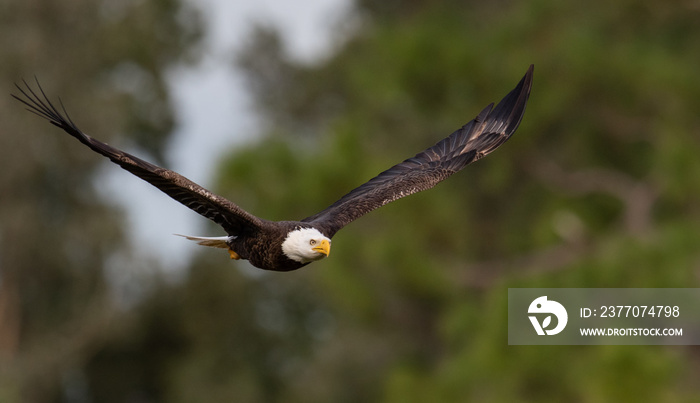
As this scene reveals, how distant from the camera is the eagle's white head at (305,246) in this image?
8000mm

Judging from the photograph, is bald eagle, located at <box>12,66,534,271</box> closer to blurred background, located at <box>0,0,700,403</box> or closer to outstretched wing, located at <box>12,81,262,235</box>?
outstretched wing, located at <box>12,81,262,235</box>

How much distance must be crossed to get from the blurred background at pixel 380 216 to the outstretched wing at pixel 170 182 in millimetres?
6091

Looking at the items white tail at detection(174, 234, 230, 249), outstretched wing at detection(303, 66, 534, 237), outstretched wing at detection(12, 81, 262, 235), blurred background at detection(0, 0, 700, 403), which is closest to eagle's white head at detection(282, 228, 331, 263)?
outstretched wing at detection(12, 81, 262, 235)

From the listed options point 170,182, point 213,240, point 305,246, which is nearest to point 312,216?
point 213,240

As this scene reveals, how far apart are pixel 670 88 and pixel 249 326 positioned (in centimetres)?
1022

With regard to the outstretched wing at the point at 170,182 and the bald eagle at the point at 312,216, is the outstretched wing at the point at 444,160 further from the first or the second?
the outstretched wing at the point at 170,182

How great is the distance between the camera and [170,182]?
→ 24.6 feet

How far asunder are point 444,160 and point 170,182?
2.98m

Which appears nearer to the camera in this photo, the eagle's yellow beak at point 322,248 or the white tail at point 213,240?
the eagle's yellow beak at point 322,248

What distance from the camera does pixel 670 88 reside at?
58.1 feet

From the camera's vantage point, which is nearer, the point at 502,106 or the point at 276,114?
the point at 502,106

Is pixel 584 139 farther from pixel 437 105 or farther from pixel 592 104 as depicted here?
pixel 437 105

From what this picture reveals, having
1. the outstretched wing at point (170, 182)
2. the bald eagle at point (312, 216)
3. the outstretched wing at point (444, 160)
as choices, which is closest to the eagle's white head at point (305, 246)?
the bald eagle at point (312, 216)

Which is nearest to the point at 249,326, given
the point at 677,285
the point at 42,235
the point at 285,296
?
the point at 285,296
